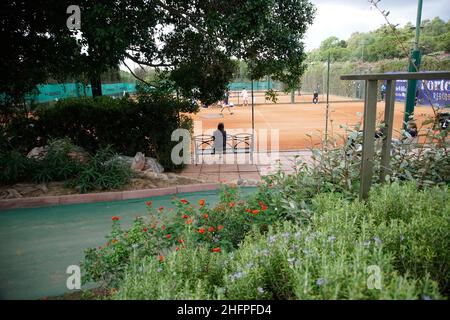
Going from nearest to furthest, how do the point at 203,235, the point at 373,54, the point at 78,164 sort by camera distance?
1. the point at 203,235
2. the point at 78,164
3. the point at 373,54

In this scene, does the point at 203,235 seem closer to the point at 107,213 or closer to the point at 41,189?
the point at 107,213

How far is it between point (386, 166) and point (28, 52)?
7.14 metres

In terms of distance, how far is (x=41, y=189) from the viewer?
721 cm

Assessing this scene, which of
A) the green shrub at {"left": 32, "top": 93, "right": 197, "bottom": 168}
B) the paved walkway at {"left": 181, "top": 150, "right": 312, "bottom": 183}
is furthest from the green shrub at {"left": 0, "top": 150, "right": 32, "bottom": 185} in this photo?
the paved walkway at {"left": 181, "top": 150, "right": 312, "bottom": 183}

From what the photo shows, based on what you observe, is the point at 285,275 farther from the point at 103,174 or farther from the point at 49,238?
the point at 103,174

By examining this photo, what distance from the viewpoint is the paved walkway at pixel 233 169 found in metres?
8.17

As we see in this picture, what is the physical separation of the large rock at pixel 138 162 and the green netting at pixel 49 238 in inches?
56.9

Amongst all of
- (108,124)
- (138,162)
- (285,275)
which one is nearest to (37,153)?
(108,124)

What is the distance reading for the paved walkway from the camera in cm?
817

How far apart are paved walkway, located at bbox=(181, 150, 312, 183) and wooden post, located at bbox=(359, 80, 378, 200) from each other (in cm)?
438

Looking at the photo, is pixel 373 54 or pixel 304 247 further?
pixel 373 54

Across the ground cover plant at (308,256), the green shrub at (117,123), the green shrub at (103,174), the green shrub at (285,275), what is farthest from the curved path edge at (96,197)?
the green shrub at (285,275)

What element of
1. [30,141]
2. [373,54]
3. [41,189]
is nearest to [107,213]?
[41,189]

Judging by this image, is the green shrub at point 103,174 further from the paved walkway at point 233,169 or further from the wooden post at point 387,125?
the wooden post at point 387,125
